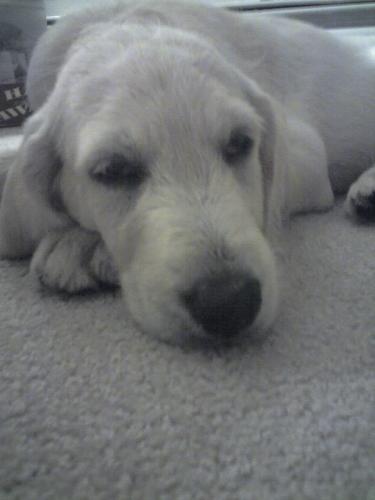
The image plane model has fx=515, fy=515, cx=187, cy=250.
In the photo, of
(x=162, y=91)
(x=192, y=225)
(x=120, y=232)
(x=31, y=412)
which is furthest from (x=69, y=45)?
(x=31, y=412)

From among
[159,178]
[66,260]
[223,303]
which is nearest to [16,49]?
[66,260]

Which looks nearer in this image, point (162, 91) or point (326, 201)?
point (162, 91)

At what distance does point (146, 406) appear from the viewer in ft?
3.40

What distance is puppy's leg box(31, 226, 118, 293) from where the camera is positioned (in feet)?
5.08

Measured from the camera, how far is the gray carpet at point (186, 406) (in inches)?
33.4

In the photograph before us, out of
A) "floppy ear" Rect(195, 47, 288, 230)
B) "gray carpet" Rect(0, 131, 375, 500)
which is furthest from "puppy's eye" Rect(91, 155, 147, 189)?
"floppy ear" Rect(195, 47, 288, 230)

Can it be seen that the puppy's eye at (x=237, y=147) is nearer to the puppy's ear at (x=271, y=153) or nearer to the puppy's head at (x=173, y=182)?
the puppy's head at (x=173, y=182)

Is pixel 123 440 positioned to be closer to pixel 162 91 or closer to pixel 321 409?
pixel 321 409

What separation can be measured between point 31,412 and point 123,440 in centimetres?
21

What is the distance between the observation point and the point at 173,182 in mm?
1381

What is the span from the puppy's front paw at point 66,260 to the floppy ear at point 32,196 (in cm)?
6

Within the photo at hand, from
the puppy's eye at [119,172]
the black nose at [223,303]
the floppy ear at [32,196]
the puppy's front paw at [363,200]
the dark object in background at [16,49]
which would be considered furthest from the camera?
the dark object in background at [16,49]

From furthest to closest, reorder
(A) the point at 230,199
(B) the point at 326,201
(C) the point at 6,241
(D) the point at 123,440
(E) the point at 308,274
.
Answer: (B) the point at 326,201 < (C) the point at 6,241 < (E) the point at 308,274 < (A) the point at 230,199 < (D) the point at 123,440

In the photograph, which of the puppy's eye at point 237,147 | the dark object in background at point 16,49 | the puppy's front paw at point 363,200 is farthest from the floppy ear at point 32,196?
the dark object in background at point 16,49
